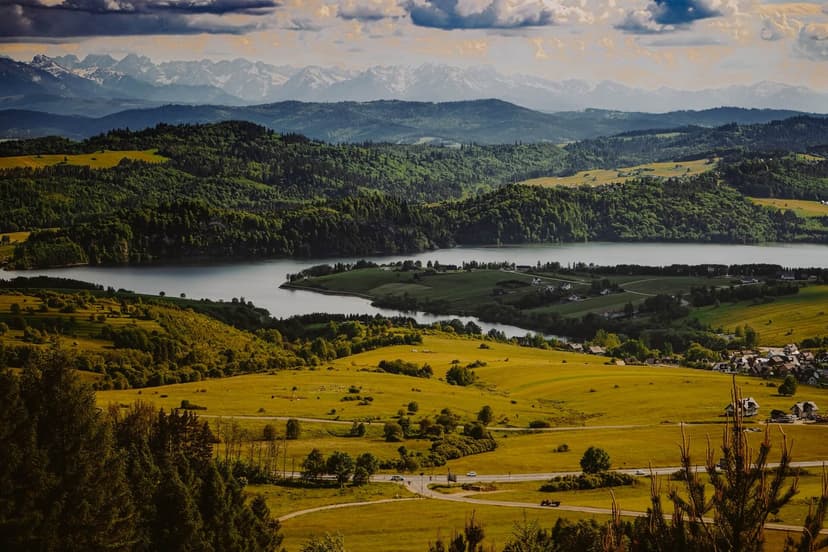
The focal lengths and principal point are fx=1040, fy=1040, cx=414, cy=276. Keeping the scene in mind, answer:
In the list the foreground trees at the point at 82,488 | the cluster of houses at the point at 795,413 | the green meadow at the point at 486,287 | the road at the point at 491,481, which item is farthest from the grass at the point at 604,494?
the green meadow at the point at 486,287

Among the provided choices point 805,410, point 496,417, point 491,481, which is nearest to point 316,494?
point 491,481

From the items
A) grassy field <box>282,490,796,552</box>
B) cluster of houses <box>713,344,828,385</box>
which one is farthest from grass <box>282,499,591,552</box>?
cluster of houses <box>713,344,828,385</box>

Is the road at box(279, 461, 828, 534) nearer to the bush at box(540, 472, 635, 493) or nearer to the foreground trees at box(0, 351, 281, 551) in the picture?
the bush at box(540, 472, 635, 493)

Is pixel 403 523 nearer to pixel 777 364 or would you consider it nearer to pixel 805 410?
pixel 805 410

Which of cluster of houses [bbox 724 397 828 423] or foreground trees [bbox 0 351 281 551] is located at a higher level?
foreground trees [bbox 0 351 281 551]

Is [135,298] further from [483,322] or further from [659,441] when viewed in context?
[659,441]
